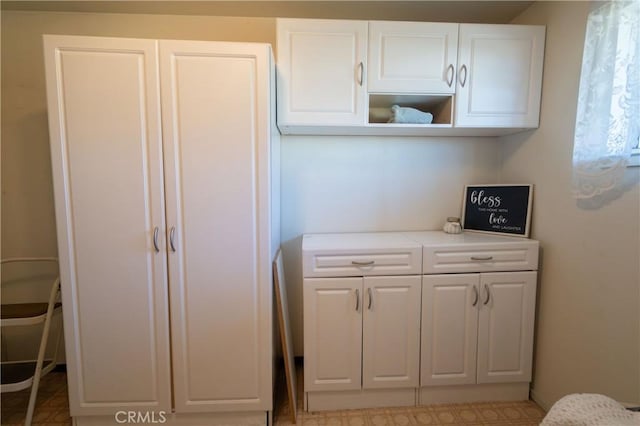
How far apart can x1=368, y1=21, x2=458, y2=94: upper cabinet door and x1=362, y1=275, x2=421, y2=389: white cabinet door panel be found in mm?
1114

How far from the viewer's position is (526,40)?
1.72 m

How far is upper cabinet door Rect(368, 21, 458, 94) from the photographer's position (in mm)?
1662

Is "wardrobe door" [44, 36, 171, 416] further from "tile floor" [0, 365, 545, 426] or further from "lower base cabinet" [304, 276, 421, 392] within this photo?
"lower base cabinet" [304, 276, 421, 392]

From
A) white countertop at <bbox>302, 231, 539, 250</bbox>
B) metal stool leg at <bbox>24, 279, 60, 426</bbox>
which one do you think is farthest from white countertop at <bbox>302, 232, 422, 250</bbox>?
metal stool leg at <bbox>24, 279, 60, 426</bbox>

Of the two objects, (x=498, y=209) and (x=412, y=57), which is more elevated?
(x=412, y=57)

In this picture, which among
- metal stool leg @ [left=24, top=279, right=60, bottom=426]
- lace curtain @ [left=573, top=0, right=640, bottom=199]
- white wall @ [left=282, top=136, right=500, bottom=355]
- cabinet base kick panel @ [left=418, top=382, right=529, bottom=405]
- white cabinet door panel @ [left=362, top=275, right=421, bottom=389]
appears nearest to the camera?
lace curtain @ [left=573, top=0, right=640, bottom=199]

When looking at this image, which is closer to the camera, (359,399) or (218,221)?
(218,221)

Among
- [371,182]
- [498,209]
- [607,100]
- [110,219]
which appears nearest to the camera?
[607,100]

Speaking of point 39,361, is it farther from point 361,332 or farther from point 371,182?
point 371,182

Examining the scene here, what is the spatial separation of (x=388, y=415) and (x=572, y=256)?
4.45 feet

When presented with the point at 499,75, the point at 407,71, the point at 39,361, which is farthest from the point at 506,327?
the point at 39,361

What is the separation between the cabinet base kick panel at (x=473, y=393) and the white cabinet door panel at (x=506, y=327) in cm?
7

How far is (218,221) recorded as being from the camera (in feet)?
4.94

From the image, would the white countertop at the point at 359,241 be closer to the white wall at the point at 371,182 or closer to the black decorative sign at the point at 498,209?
the white wall at the point at 371,182
